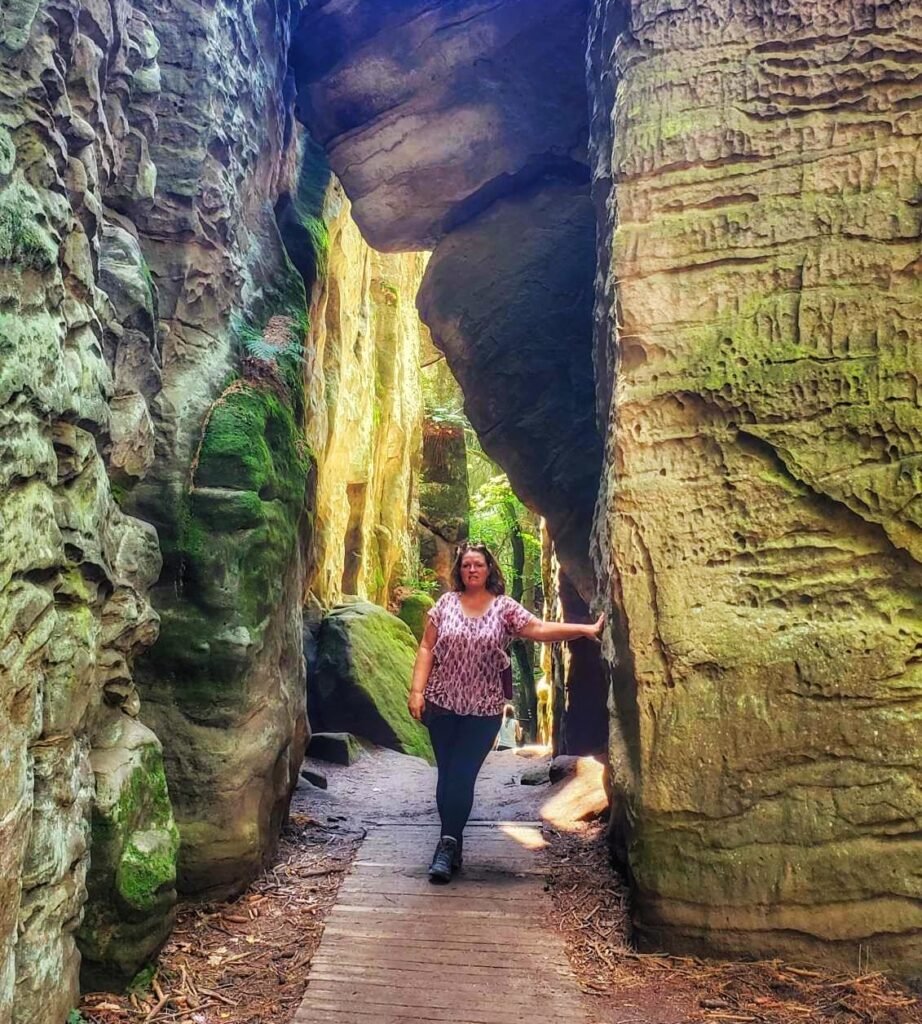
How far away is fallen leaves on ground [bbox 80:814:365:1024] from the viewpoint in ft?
12.2

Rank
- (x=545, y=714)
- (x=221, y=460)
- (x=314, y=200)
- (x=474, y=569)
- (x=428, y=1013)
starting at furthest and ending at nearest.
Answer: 1. (x=545, y=714)
2. (x=314, y=200)
3. (x=221, y=460)
4. (x=474, y=569)
5. (x=428, y=1013)

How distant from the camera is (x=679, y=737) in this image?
4.38 meters

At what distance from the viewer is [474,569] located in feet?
17.3

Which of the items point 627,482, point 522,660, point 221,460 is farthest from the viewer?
point 522,660

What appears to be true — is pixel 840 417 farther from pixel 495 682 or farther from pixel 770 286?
A: pixel 495 682

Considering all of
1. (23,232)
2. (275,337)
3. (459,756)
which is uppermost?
(275,337)

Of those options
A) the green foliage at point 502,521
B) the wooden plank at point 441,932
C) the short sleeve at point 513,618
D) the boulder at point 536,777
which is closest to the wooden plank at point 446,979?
the wooden plank at point 441,932

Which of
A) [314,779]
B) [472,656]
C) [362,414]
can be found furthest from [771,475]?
[362,414]

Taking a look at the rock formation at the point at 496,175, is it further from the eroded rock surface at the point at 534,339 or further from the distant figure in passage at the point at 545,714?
the distant figure in passage at the point at 545,714

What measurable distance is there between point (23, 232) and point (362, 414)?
43.5 feet

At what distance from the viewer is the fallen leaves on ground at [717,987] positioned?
367 centimetres

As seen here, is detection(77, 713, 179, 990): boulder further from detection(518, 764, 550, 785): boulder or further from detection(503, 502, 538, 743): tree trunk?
detection(503, 502, 538, 743): tree trunk

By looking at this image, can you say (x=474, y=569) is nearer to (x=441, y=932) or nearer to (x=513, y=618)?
(x=513, y=618)

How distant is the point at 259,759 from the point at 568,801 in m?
2.93
